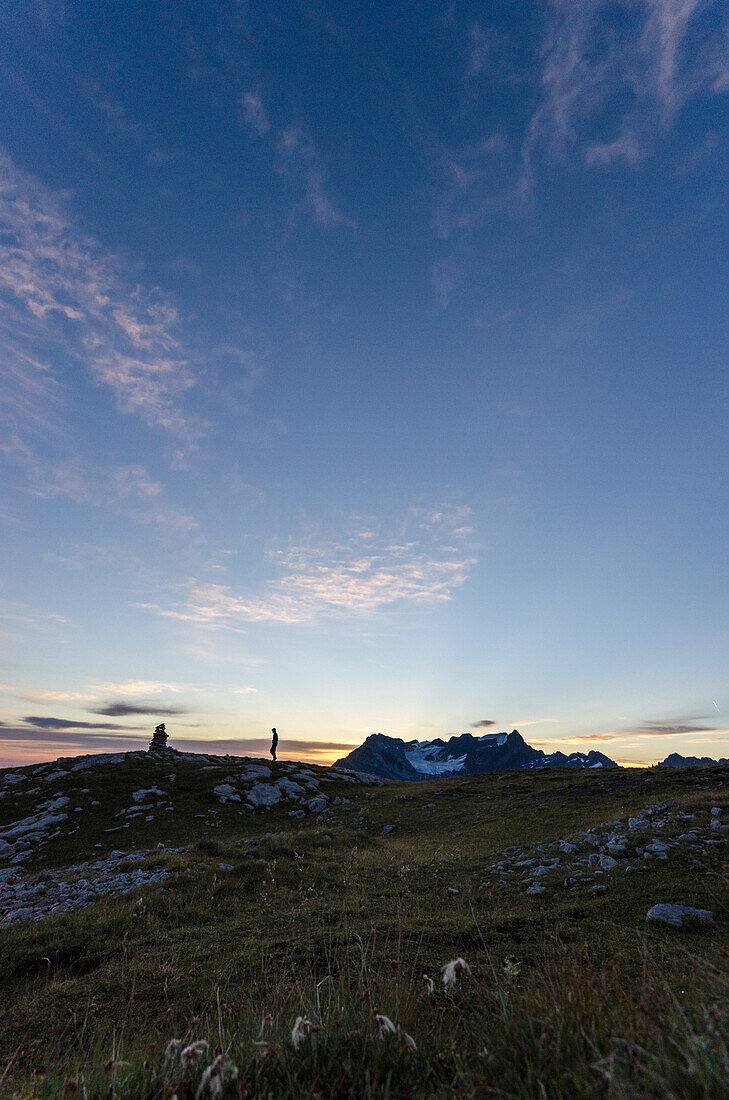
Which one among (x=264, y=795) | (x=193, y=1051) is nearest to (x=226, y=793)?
(x=264, y=795)

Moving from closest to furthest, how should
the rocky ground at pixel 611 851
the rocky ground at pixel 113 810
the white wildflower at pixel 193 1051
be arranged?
the white wildflower at pixel 193 1051, the rocky ground at pixel 611 851, the rocky ground at pixel 113 810

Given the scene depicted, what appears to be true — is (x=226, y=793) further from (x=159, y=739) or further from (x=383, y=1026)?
(x=383, y=1026)

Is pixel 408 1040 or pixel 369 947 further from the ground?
pixel 408 1040

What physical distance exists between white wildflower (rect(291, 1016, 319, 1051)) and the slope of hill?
0.04m

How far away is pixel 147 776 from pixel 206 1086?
107 feet

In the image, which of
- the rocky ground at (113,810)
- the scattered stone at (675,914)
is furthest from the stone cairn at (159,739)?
the scattered stone at (675,914)

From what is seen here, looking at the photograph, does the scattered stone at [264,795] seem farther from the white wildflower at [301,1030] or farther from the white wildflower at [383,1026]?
the white wildflower at [383,1026]

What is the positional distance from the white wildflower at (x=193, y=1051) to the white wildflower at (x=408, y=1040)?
3.47 ft

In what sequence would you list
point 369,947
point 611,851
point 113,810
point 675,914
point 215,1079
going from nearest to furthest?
1. point 215,1079
2. point 369,947
3. point 675,914
4. point 611,851
5. point 113,810

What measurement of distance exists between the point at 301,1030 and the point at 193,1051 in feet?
2.19

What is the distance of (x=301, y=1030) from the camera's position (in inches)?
110

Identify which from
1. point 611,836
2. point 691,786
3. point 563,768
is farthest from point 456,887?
point 563,768

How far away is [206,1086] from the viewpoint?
246 centimetres

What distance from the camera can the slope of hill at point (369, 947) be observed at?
2504mm
